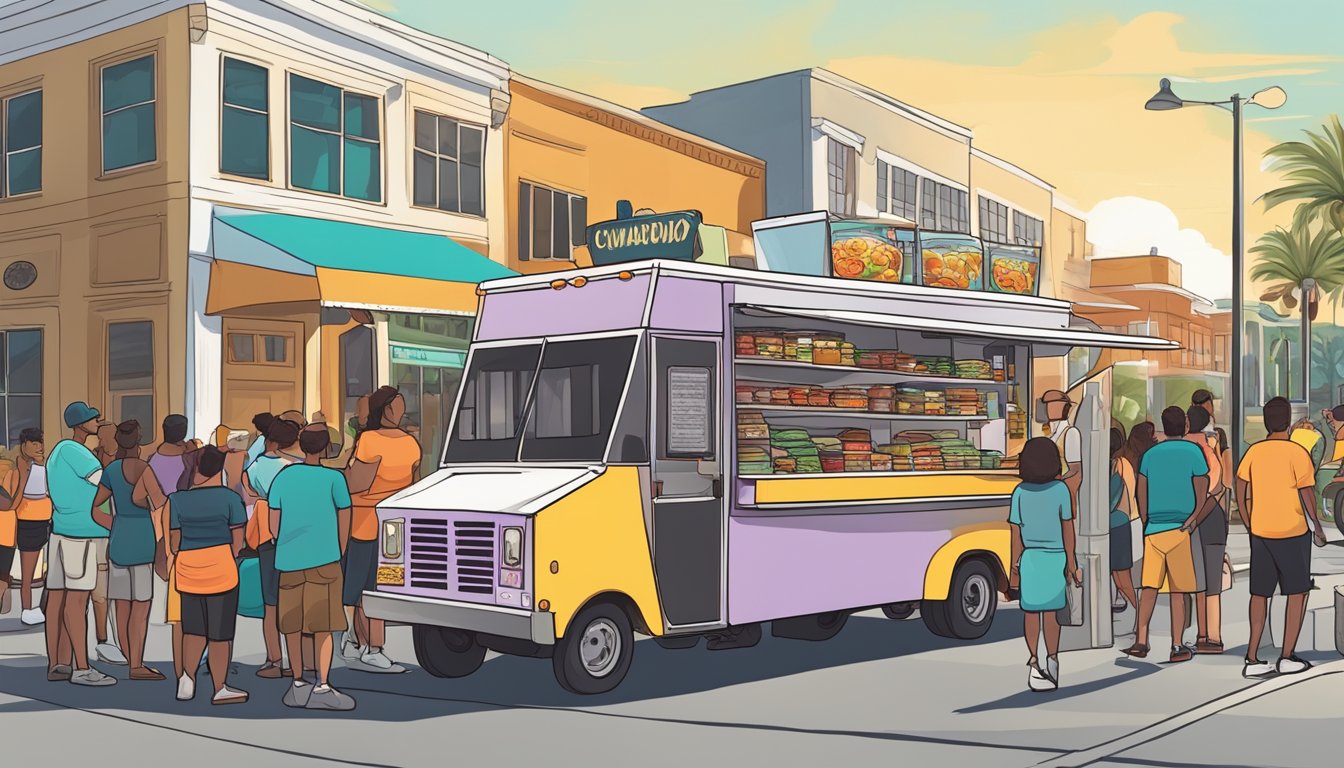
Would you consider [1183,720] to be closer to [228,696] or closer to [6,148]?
[228,696]

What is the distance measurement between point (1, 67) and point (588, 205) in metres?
9.68

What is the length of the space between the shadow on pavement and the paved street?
0.02m

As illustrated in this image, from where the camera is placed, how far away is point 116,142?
2039cm

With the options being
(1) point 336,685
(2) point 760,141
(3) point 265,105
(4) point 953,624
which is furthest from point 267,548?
(2) point 760,141

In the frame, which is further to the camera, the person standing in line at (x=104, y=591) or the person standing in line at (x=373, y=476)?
the person standing in line at (x=104, y=591)

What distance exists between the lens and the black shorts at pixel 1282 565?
1026cm

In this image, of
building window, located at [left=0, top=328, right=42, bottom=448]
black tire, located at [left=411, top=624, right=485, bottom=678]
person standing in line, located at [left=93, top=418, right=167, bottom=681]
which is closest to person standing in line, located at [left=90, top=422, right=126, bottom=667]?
person standing in line, located at [left=93, top=418, right=167, bottom=681]

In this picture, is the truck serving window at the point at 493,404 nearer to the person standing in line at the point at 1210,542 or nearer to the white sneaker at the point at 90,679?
the white sneaker at the point at 90,679

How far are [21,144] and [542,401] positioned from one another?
14.4 m

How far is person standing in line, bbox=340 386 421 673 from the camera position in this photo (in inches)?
420

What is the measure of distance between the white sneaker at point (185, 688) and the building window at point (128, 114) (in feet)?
38.4

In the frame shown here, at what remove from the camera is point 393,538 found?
34.0 feet

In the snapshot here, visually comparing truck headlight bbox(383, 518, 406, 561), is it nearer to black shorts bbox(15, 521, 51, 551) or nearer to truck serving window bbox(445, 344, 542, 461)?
truck serving window bbox(445, 344, 542, 461)

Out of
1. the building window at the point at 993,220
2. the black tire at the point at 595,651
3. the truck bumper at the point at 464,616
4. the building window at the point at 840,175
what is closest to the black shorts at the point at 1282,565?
the black tire at the point at 595,651
